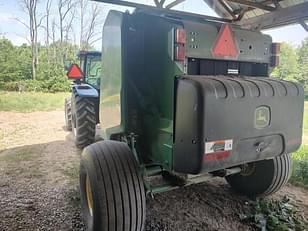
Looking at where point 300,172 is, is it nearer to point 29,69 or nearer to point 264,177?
point 264,177

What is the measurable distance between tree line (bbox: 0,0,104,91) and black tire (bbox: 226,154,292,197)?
46.4 feet

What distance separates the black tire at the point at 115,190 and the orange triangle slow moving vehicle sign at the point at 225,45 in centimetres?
98

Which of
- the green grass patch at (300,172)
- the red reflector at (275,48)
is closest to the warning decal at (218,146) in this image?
the red reflector at (275,48)

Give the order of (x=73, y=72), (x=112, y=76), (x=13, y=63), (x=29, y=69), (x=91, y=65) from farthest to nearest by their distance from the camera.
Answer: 1. (x=29, y=69)
2. (x=13, y=63)
3. (x=91, y=65)
4. (x=73, y=72)
5. (x=112, y=76)

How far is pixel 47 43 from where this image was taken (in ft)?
59.1

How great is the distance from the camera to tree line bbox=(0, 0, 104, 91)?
1565 centimetres

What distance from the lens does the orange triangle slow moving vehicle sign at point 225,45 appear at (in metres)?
1.94

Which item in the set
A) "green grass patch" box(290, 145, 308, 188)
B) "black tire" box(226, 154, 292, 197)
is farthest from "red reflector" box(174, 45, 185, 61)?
"green grass patch" box(290, 145, 308, 188)

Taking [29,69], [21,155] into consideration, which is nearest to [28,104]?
[21,155]

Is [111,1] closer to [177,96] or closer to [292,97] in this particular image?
[177,96]

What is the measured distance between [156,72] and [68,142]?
12.7ft

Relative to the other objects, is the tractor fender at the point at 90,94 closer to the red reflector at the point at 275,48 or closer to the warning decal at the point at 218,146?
the red reflector at the point at 275,48

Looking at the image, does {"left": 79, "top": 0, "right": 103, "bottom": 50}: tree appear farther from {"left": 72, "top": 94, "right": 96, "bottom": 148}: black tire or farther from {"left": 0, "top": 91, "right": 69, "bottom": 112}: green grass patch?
{"left": 72, "top": 94, "right": 96, "bottom": 148}: black tire

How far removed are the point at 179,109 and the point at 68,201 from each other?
175 cm
